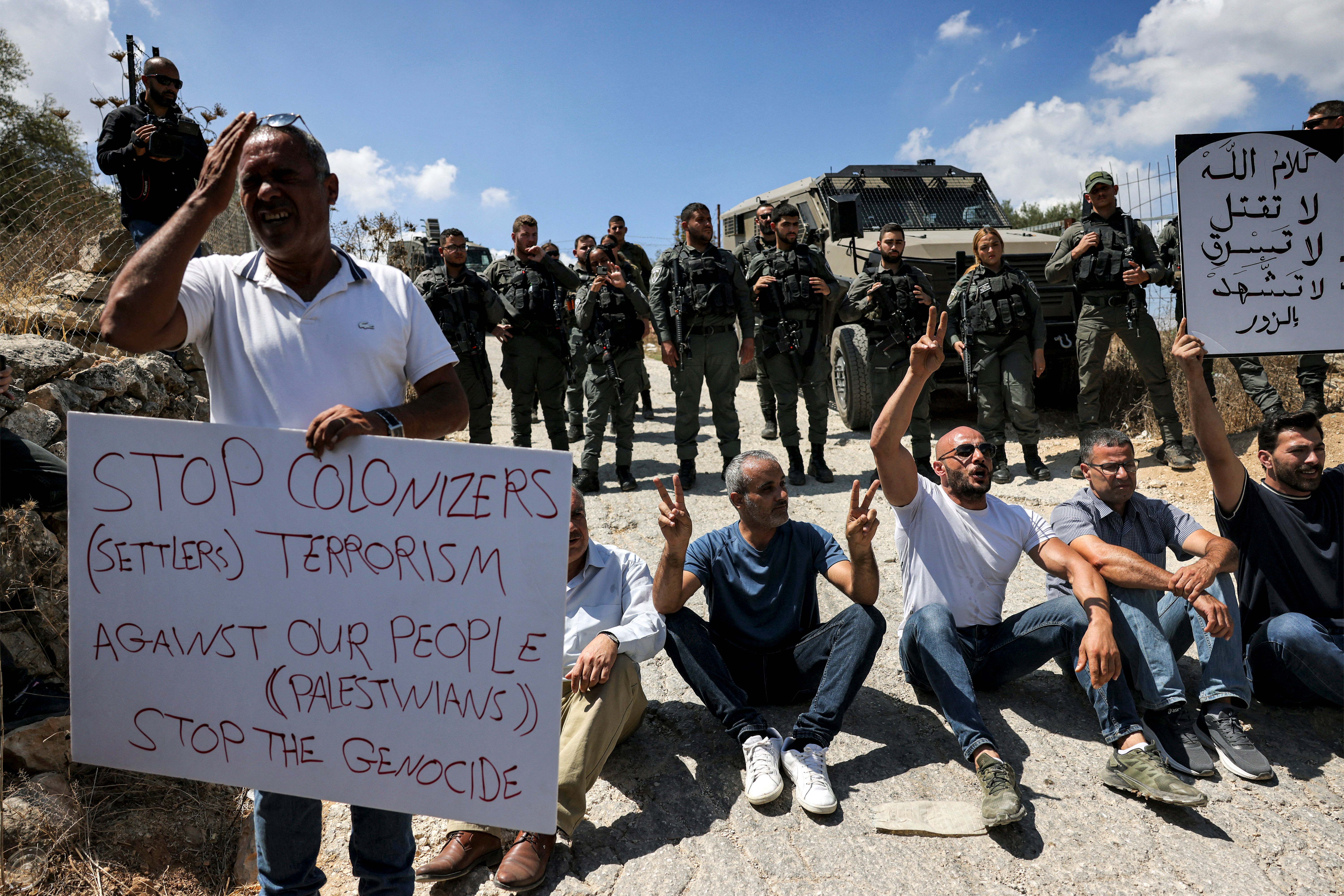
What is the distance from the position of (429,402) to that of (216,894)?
6.28ft

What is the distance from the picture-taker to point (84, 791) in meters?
2.68

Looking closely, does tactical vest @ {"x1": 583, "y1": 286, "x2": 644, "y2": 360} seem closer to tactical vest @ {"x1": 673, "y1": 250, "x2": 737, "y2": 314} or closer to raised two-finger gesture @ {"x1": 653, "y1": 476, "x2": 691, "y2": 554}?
tactical vest @ {"x1": 673, "y1": 250, "x2": 737, "y2": 314}

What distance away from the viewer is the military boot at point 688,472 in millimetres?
6426

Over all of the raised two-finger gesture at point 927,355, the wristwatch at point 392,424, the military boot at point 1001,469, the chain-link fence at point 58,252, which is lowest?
the military boot at point 1001,469

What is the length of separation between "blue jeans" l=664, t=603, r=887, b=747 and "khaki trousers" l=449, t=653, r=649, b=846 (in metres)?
0.22

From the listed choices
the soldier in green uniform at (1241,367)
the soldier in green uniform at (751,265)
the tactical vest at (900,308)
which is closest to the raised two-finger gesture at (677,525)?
the soldier in green uniform at (751,265)

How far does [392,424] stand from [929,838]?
2.07 metres

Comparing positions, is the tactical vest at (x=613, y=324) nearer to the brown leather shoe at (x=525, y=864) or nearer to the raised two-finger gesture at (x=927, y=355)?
the raised two-finger gesture at (x=927, y=355)

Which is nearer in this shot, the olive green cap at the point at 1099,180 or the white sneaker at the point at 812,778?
the white sneaker at the point at 812,778

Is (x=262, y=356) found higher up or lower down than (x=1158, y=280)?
lower down

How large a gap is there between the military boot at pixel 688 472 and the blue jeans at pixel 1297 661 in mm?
3843

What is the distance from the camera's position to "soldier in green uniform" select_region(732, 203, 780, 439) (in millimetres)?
6938

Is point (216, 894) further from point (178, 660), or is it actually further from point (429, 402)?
point (429, 402)

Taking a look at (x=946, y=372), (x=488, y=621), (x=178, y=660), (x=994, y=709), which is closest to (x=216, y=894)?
(x=178, y=660)
